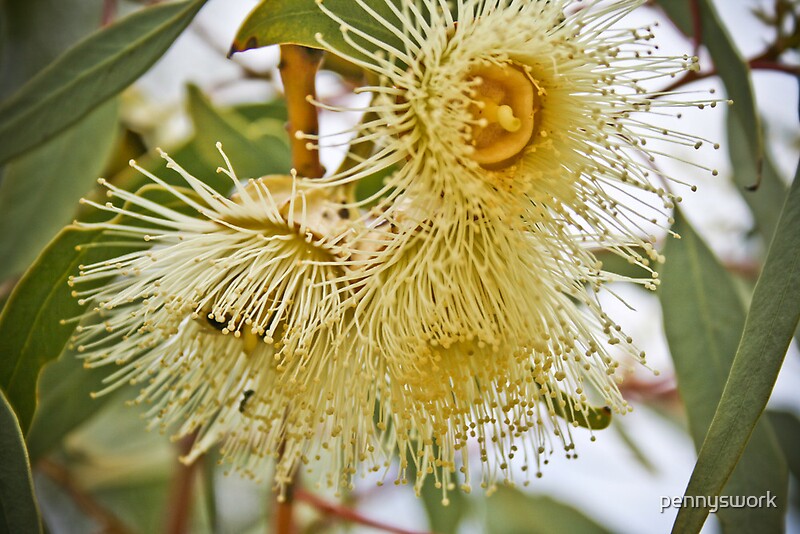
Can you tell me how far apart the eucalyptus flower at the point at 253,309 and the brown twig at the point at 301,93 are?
35 millimetres

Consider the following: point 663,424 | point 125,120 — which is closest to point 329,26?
point 125,120

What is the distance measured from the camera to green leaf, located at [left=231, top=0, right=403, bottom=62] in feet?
2.01

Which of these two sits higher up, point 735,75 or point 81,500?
point 735,75

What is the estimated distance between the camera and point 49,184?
993 mm

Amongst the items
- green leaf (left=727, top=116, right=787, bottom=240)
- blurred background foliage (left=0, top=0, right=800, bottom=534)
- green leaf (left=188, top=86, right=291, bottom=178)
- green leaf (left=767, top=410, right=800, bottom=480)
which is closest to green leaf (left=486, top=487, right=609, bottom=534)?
blurred background foliage (left=0, top=0, right=800, bottom=534)

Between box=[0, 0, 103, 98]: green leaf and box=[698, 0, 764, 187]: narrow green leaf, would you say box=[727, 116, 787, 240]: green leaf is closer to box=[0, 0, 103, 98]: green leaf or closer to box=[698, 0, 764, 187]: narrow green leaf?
box=[698, 0, 764, 187]: narrow green leaf

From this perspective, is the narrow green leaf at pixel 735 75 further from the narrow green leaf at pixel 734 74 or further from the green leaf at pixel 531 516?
the green leaf at pixel 531 516

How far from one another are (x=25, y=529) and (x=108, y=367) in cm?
31

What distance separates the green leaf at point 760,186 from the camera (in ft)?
3.22

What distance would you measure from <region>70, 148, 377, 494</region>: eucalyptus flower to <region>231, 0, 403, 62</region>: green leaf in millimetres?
126

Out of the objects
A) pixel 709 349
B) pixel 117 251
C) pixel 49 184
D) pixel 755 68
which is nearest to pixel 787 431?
pixel 709 349

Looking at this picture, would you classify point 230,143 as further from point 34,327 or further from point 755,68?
point 755,68

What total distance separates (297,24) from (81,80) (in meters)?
0.26

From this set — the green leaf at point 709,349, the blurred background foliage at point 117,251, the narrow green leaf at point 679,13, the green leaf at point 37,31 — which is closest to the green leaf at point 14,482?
the blurred background foliage at point 117,251
